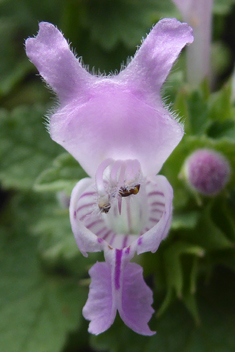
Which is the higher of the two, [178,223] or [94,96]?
[94,96]

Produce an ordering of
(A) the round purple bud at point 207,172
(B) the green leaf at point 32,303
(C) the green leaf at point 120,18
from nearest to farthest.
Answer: (A) the round purple bud at point 207,172 → (B) the green leaf at point 32,303 → (C) the green leaf at point 120,18

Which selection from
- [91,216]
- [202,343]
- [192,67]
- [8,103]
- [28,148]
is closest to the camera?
[91,216]

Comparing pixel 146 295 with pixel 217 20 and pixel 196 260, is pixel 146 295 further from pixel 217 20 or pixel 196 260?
pixel 217 20

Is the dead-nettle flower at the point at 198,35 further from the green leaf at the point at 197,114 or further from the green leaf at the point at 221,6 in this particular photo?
the green leaf at the point at 197,114

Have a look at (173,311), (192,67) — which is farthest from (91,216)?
(192,67)

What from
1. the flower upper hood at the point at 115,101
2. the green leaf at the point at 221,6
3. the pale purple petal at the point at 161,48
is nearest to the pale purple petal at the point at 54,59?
the flower upper hood at the point at 115,101

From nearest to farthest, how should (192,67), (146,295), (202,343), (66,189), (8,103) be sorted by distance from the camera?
(146,295) → (66,189) → (202,343) → (192,67) → (8,103)

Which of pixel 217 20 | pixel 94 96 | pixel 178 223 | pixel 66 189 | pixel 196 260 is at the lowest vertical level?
pixel 196 260

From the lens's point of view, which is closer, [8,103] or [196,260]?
[196,260]
